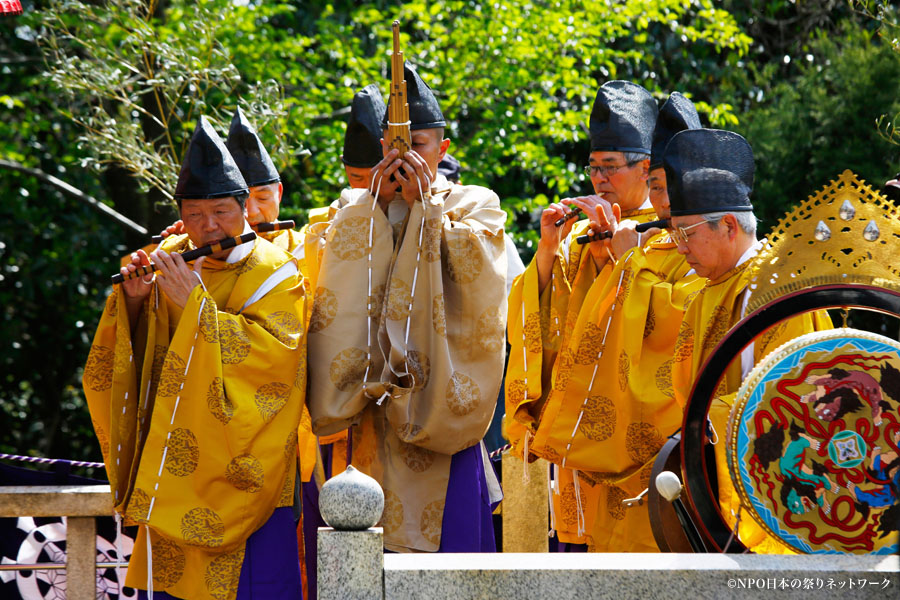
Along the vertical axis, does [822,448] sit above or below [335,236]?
below

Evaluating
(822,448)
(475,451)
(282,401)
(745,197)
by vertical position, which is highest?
(745,197)

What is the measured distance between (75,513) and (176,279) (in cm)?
180

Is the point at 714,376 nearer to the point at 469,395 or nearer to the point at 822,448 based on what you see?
the point at 822,448

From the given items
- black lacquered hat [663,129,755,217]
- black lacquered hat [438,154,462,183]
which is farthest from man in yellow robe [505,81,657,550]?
black lacquered hat [438,154,462,183]

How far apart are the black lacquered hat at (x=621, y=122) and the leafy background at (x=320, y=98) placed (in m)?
3.19

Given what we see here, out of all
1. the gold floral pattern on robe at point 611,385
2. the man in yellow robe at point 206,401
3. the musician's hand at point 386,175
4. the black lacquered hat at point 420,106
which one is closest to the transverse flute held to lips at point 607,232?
the gold floral pattern on robe at point 611,385

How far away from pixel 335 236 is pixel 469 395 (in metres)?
0.79

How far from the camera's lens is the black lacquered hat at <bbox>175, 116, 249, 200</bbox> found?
390cm

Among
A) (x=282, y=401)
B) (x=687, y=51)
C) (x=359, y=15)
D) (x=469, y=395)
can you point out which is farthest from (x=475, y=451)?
(x=687, y=51)

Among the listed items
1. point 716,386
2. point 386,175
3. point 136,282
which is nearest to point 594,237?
point 386,175

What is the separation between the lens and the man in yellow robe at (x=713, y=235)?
3441mm

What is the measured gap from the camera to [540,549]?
5.16m

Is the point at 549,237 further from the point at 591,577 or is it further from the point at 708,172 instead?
the point at 591,577

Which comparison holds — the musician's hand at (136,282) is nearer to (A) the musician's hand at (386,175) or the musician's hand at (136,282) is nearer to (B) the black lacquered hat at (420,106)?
(A) the musician's hand at (386,175)
